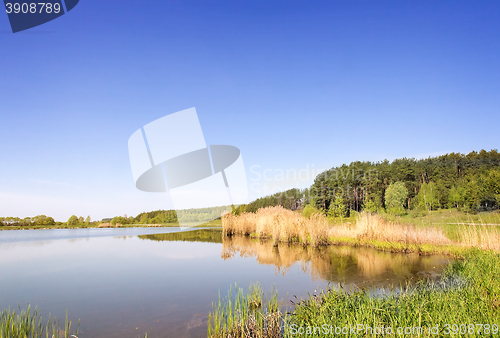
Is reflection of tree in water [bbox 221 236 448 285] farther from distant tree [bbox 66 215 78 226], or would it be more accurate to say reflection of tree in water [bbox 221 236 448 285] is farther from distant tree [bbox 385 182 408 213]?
distant tree [bbox 66 215 78 226]

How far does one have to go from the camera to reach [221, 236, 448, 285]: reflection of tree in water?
859 centimetres

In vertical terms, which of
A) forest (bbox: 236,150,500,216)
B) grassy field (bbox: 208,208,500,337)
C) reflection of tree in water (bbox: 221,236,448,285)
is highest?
forest (bbox: 236,150,500,216)

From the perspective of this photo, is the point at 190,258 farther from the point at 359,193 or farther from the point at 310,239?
the point at 359,193

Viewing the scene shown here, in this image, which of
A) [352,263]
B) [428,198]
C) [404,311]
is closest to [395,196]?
[428,198]

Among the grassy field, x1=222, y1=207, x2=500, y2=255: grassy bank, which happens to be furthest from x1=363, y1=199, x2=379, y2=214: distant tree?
the grassy field

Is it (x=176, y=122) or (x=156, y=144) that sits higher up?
(x=176, y=122)

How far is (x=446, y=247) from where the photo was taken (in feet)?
42.0

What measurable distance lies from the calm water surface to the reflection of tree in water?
0.03 meters

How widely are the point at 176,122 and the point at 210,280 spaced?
5774mm

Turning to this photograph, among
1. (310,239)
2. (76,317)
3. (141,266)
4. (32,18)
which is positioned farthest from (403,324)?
(310,239)

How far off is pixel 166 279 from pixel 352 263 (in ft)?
24.0

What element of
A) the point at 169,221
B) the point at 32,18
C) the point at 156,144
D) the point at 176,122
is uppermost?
the point at 32,18

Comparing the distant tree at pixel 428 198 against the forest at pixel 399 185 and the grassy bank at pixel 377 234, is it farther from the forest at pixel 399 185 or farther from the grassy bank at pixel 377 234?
the grassy bank at pixel 377 234

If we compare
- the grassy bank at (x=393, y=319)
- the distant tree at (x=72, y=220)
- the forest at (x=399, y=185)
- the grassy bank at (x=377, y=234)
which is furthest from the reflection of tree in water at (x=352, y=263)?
the distant tree at (x=72, y=220)
